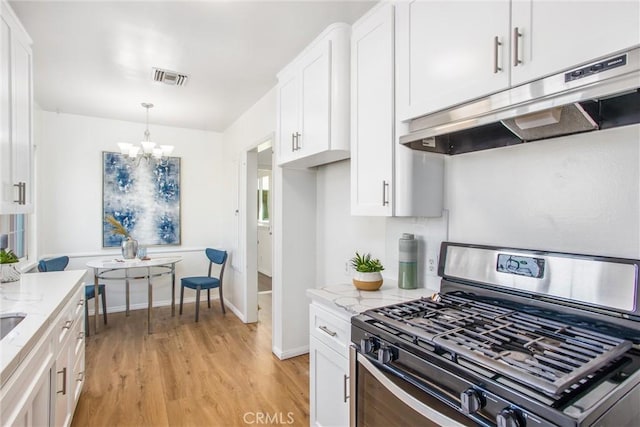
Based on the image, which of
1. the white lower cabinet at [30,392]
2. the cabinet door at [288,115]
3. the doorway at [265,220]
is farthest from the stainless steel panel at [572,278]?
the doorway at [265,220]

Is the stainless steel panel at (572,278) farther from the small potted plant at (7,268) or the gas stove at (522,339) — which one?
the small potted plant at (7,268)

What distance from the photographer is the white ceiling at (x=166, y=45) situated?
2.09 m

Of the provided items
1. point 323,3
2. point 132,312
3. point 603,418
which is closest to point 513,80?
point 603,418

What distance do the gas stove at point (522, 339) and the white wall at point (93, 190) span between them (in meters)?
4.05

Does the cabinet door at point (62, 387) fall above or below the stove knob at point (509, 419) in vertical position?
below

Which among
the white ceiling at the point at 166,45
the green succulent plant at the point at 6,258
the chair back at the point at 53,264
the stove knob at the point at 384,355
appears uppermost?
the white ceiling at the point at 166,45

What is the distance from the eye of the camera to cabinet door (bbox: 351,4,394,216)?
176 centimetres

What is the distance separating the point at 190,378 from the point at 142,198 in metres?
2.80

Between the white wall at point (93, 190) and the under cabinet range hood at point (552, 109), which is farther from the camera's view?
the white wall at point (93, 190)

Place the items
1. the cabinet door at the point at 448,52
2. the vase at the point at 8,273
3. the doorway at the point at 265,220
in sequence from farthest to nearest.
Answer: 1. the doorway at the point at 265,220
2. the vase at the point at 8,273
3. the cabinet door at the point at 448,52

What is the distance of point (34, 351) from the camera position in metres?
1.36

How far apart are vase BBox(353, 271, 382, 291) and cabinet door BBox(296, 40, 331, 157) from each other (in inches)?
32.2

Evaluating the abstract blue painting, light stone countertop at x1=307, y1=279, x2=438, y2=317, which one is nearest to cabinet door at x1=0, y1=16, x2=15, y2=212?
light stone countertop at x1=307, y1=279, x2=438, y2=317

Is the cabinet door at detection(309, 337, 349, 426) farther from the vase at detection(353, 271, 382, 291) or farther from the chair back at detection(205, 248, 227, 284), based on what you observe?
the chair back at detection(205, 248, 227, 284)
